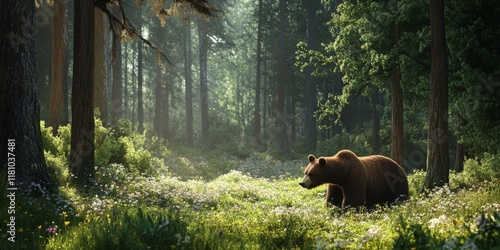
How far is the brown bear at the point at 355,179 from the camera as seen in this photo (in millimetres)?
12195

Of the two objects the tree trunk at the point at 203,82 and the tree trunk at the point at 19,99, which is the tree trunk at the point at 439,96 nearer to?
the tree trunk at the point at 19,99

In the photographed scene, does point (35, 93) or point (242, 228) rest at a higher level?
point (35, 93)

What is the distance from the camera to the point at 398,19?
53.5 ft

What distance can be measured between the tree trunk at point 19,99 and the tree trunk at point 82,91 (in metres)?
2.59

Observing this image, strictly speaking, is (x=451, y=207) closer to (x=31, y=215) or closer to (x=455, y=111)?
(x=455, y=111)

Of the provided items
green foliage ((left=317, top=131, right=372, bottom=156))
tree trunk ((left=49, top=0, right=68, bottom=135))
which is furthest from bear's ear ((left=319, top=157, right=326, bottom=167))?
green foliage ((left=317, top=131, right=372, bottom=156))

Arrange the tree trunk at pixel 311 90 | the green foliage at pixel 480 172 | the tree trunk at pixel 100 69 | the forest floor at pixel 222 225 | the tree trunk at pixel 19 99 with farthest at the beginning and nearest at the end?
1. the tree trunk at pixel 311 90
2. the tree trunk at pixel 100 69
3. the green foliage at pixel 480 172
4. the tree trunk at pixel 19 99
5. the forest floor at pixel 222 225

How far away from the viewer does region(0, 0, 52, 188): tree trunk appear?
9.58 meters

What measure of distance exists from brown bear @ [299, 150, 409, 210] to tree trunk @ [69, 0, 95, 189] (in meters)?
5.66

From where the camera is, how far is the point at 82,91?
12734 mm

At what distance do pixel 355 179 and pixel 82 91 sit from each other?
730cm

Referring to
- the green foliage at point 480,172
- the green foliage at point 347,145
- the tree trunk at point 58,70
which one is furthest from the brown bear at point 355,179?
the green foliage at point 347,145

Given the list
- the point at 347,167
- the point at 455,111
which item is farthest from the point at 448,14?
the point at 347,167

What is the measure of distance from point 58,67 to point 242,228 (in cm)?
1320
